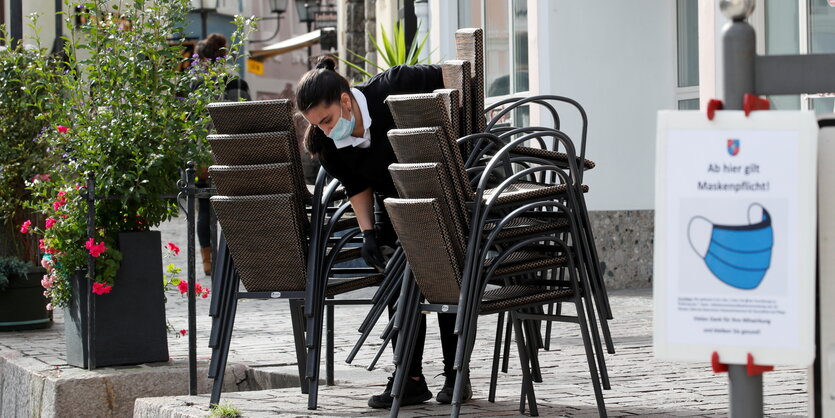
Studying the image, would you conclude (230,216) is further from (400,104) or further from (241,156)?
(400,104)

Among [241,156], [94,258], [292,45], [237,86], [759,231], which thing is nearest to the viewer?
[759,231]

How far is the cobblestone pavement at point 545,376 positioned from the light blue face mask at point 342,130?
1.04m

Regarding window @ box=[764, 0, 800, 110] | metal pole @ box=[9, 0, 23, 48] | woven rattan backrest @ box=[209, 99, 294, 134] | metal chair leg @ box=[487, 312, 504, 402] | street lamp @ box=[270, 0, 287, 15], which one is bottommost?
metal chair leg @ box=[487, 312, 504, 402]

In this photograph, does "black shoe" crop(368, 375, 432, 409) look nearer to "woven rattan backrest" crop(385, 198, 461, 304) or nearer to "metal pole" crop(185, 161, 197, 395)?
"woven rattan backrest" crop(385, 198, 461, 304)

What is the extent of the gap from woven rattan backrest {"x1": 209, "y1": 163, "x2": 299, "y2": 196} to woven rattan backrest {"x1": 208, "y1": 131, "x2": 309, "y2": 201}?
1.1 inches

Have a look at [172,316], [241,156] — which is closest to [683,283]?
[241,156]

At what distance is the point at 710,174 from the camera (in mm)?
2465

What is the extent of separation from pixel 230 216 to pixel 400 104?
3.69 ft

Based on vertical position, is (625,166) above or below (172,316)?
above

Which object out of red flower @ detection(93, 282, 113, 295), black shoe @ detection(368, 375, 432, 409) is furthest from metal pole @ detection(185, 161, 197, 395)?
black shoe @ detection(368, 375, 432, 409)

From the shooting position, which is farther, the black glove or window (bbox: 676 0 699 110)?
window (bbox: 676 0 699 110)

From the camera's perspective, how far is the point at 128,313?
21.8 feet

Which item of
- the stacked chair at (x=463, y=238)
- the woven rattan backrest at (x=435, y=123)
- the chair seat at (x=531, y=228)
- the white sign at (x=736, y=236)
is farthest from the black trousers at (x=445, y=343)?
the white sign at (x=736, y=236)

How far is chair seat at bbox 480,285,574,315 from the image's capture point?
4277 mm
